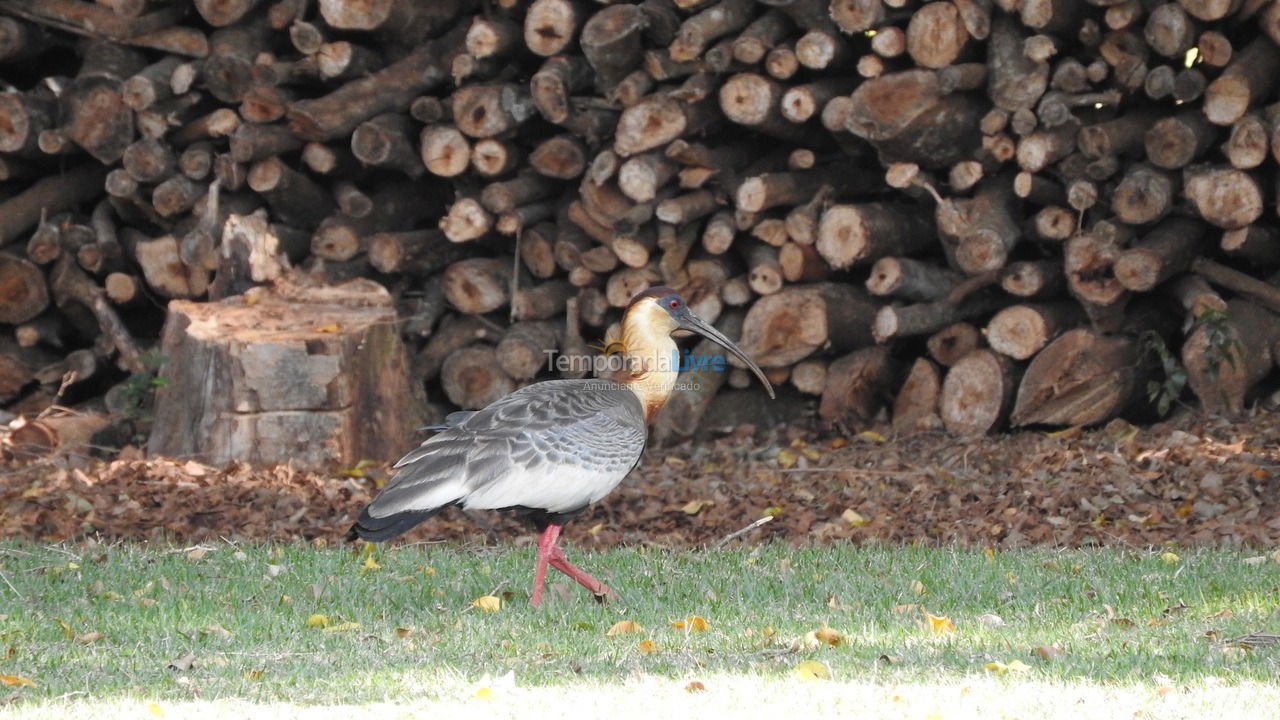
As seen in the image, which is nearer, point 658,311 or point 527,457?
point 527,457

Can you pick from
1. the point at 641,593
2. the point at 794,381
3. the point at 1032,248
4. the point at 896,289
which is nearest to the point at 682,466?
the point at 794,381

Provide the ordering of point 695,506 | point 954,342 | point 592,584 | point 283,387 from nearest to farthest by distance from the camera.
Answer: point 592,584 → point 695,506 → point 283,387 → point 954,342

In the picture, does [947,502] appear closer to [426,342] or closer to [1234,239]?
[1234,239]

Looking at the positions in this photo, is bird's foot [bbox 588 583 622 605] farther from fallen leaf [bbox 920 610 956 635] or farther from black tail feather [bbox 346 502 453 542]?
fallen leaf [bbox 920 610 956 635]

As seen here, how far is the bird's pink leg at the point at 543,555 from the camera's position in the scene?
5.35 metres

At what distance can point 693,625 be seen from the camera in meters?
4.73

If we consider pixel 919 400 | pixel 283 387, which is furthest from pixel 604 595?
pixel 919 400

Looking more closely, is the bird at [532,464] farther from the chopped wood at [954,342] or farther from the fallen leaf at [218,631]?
the chopped wood at [954,342]

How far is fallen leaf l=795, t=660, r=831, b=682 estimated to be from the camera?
12.9 feet

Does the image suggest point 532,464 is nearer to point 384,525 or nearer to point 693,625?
point 384,525

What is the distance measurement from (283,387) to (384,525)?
3.50 meters

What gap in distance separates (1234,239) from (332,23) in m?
5.39

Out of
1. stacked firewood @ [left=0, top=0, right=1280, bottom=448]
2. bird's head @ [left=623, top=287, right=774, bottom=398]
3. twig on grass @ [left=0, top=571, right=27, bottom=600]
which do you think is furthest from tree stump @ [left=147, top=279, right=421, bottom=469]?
bird's head @ [left=623, top=287, right=774, bottom=398]

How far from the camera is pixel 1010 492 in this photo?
7250 millimetres
